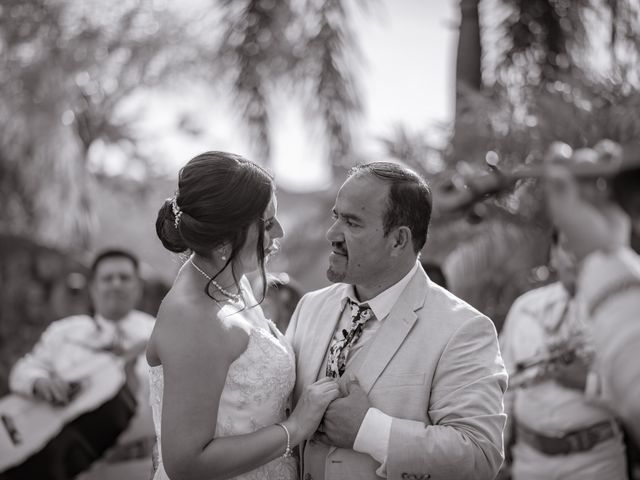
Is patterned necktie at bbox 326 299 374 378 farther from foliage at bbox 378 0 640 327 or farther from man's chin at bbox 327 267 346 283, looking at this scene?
foliage at bbox 378 0 640 327

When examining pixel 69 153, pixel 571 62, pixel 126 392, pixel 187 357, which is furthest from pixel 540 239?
pixel 69 153

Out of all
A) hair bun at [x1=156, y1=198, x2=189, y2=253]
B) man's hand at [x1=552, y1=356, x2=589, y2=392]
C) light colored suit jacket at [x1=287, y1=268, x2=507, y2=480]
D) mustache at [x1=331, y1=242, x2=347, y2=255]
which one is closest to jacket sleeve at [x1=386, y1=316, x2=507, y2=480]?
light colored suit jacket at [x1=287, y1=268, x2=507, y2=480]

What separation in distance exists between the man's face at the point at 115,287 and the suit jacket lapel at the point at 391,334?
142 inches

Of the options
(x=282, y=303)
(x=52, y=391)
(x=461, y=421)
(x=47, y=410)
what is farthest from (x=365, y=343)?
(x=47, y=410)

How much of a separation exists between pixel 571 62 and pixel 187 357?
635 cm

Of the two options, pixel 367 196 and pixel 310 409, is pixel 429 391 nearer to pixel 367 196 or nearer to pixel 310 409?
pixel 310 409

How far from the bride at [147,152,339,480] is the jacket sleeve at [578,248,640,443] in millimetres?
1547

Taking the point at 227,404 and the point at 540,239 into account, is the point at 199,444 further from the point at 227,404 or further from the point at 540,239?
the point at 540,239

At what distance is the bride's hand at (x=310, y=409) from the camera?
310 centimetres

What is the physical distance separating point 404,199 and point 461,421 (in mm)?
1034

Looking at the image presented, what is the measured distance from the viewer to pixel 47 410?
598 centimetres

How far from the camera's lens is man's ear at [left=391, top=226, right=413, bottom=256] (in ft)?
11.6

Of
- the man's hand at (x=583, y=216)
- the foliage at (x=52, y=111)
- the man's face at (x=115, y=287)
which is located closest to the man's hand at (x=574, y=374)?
the man's hand at (x=583, y=216)

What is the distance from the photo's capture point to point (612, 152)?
181 centimetres
